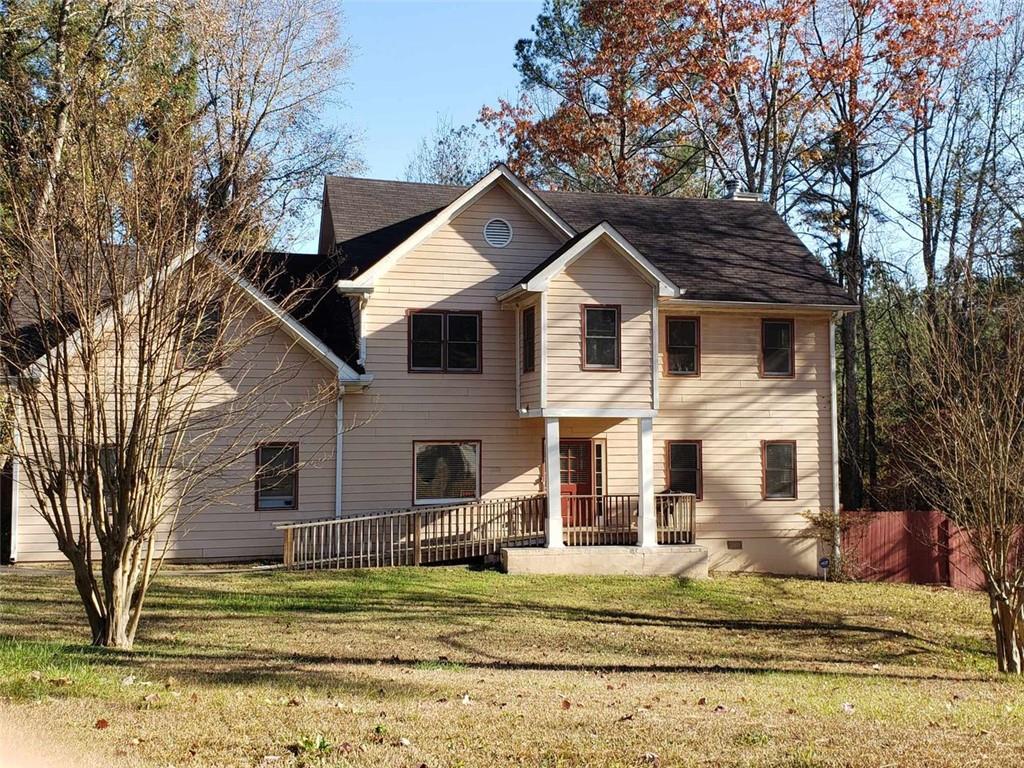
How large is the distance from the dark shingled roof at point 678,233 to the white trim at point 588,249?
1.81m

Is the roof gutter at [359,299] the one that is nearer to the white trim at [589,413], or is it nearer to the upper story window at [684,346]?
the white trim at [589,413]

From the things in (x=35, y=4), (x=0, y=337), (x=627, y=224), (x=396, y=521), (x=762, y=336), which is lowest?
(x=396, y=521)

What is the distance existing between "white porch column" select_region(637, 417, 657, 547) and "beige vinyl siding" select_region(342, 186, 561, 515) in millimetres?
2403

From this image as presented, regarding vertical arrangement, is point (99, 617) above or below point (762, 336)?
below

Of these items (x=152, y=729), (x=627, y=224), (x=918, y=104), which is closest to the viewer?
(x=152, y=729)

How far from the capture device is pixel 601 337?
21109mm

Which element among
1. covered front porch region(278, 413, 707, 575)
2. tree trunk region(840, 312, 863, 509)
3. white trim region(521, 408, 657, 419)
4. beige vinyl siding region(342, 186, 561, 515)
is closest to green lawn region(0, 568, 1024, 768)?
covered front porch region(278, 413, 707, 575)

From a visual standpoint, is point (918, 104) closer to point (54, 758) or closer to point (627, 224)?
point (627, 224)

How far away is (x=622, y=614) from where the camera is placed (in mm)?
16672

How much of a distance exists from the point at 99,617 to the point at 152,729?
4.43 m

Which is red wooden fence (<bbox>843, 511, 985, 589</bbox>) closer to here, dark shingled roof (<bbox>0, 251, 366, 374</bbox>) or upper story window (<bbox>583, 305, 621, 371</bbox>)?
upper story window (<bbox>583, 305, 621, 371</bbox>)

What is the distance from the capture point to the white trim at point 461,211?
68.9 feet

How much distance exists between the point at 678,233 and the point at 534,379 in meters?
7.04

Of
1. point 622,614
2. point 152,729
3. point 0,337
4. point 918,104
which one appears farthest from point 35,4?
point 918,104
